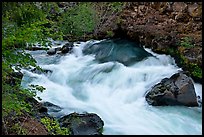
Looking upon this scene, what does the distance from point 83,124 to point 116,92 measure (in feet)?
10.8

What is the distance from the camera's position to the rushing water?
730 cm

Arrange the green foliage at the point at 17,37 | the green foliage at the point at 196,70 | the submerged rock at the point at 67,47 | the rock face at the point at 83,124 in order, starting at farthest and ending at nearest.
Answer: the submerged rock at the point at 67,47 < the green foliage at the point at 196,70 < the rock face at the point at 83,124 < the green foliage at the point at 17,37

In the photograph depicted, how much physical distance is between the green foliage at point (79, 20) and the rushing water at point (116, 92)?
78.4 inches

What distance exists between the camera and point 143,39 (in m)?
12.8

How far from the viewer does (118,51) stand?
12.2m

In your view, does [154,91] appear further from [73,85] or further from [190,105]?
[73,85]

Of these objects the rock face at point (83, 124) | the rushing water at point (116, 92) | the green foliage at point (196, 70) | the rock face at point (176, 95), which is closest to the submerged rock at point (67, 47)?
the rushing water at point (116, 92)

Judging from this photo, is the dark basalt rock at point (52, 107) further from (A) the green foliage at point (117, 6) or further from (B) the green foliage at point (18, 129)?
(A) the green foliage at point (117, 6)

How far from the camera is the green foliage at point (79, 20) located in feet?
45.2

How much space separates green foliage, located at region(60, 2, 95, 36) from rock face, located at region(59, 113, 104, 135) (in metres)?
7.80

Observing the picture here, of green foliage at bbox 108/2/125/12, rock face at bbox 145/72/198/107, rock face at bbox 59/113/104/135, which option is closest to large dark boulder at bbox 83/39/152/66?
green foliage at bbox 108/2/125/12

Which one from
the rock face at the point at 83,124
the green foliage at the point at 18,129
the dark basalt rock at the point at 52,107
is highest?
the green foliage at the point at 18,129

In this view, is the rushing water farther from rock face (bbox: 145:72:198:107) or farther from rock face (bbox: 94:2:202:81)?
rock face (bbox: 94:2:202:81)

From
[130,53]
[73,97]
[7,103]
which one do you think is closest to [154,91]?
[73,97]
